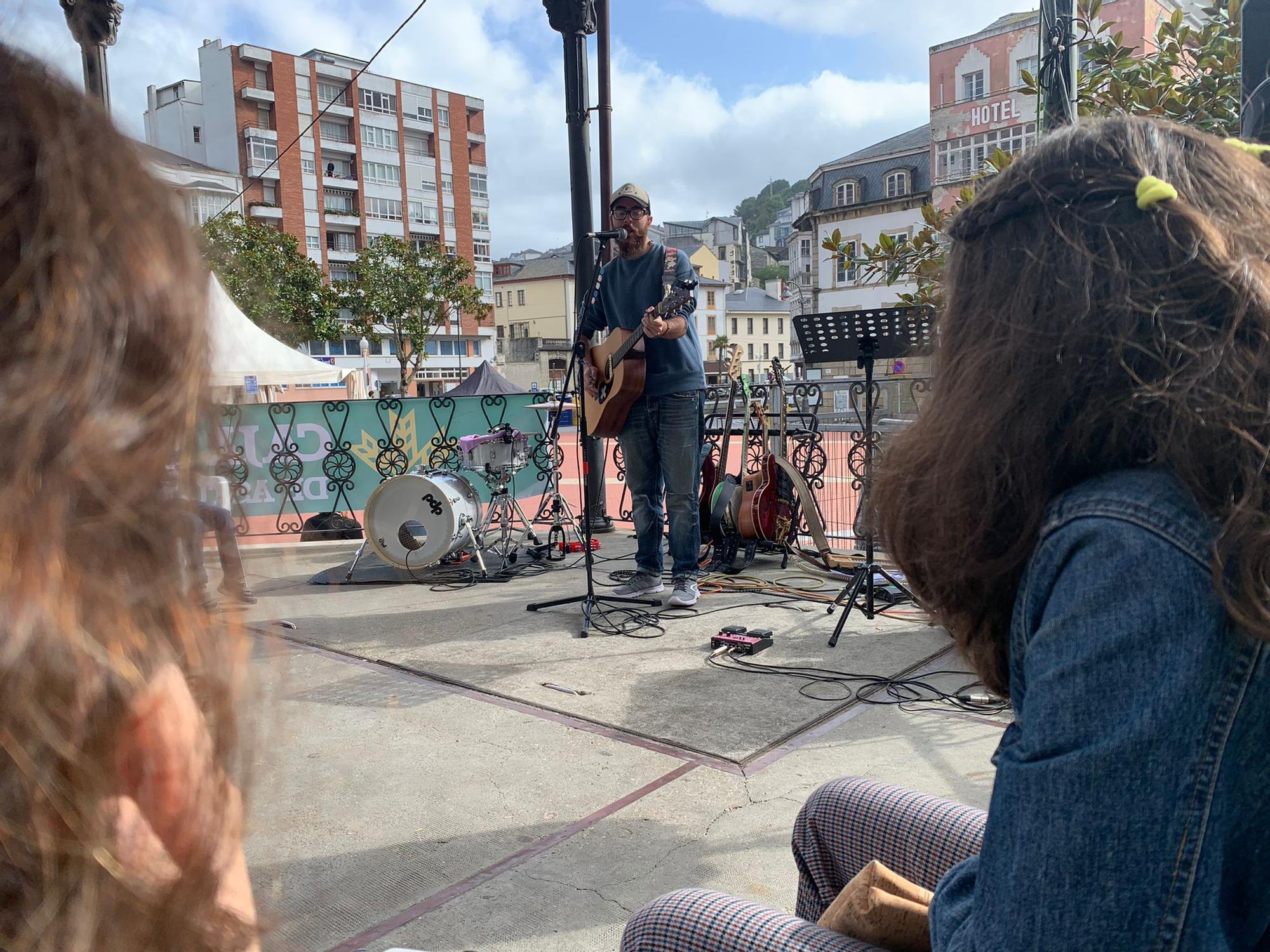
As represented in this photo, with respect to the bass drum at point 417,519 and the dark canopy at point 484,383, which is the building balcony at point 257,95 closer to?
the dark canopy at point 484,383

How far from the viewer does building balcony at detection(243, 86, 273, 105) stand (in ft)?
178

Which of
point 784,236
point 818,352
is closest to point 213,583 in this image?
point 818,352

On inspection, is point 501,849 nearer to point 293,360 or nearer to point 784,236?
point 293,360

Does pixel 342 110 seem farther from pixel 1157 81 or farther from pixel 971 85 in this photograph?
pixel 1157 81

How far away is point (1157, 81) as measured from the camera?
3.54 m

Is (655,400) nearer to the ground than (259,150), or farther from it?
nearer to the ground

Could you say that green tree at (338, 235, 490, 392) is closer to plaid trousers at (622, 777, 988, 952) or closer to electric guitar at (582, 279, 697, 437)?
electric guitar at (582, 279, 697, 437)

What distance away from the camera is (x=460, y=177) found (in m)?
66.9

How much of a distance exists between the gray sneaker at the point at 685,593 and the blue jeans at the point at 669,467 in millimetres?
35

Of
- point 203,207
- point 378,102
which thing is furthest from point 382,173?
point 203,207

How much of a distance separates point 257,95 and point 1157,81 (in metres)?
60.8

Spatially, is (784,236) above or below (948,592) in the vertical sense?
above

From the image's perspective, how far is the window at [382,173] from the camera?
6216 centimetres

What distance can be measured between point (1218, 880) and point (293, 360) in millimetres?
10310
